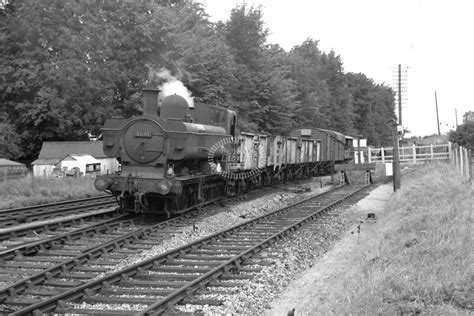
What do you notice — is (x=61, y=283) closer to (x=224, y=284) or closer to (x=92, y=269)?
(x=92, y=269)

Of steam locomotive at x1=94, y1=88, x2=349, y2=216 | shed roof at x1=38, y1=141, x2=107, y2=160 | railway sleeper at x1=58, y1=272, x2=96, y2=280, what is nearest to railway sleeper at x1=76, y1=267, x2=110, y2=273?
railway sleeper at x1=58, y1=272, x2=96, y2=280

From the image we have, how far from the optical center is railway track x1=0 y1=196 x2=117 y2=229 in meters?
11.4

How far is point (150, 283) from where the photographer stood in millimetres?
6629

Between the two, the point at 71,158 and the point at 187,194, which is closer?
the point at 187,194

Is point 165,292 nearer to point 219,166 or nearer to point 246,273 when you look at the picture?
point 246,273

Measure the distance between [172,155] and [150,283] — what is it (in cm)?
538

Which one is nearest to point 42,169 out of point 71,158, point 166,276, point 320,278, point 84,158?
point 71,158

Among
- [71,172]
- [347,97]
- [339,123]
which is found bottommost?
[71,172]

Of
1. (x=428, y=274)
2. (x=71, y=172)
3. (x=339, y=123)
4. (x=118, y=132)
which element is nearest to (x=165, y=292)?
(x=428, y=274)

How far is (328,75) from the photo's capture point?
6128cm

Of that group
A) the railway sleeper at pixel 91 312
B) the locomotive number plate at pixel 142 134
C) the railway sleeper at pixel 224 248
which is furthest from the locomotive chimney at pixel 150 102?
the railway sleeper at pixel 91 312

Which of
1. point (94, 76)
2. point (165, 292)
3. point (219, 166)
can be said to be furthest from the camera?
point (94, 76)

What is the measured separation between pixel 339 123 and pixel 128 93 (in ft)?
111

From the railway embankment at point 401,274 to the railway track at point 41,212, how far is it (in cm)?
727
